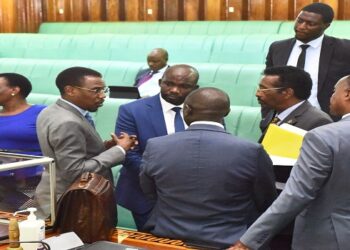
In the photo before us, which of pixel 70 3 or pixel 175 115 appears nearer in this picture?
pixel 175 115

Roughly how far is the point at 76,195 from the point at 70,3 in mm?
8402

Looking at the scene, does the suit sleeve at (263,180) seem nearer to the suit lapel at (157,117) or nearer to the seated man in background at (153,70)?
the suit lapel at (157,117)

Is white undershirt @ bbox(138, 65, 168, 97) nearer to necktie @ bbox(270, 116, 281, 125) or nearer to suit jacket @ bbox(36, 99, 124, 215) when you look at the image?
necktie @ bbox(270, 116, 281, 125)

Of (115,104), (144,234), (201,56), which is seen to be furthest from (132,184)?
(201,56)

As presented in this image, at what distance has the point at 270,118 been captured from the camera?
2.77 m

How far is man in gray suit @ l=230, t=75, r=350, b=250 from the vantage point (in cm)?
174

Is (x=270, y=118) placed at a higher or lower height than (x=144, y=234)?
higher

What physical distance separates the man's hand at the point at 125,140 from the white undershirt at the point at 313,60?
118 centimetres

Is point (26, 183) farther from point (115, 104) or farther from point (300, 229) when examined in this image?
point (115, 104)

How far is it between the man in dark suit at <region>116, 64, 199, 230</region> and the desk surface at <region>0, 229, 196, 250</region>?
56 centimetres

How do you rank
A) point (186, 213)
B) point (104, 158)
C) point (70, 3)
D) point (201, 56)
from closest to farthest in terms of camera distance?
point (186, 213), point (104, 158), point (201, 56), point (70, 3)

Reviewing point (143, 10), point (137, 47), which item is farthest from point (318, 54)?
point (143, 10)

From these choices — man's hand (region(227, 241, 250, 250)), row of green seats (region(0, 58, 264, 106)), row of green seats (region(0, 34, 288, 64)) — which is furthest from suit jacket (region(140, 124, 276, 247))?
row of green seats (region(0, 34, 288, 64))

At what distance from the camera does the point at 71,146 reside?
2229mm
